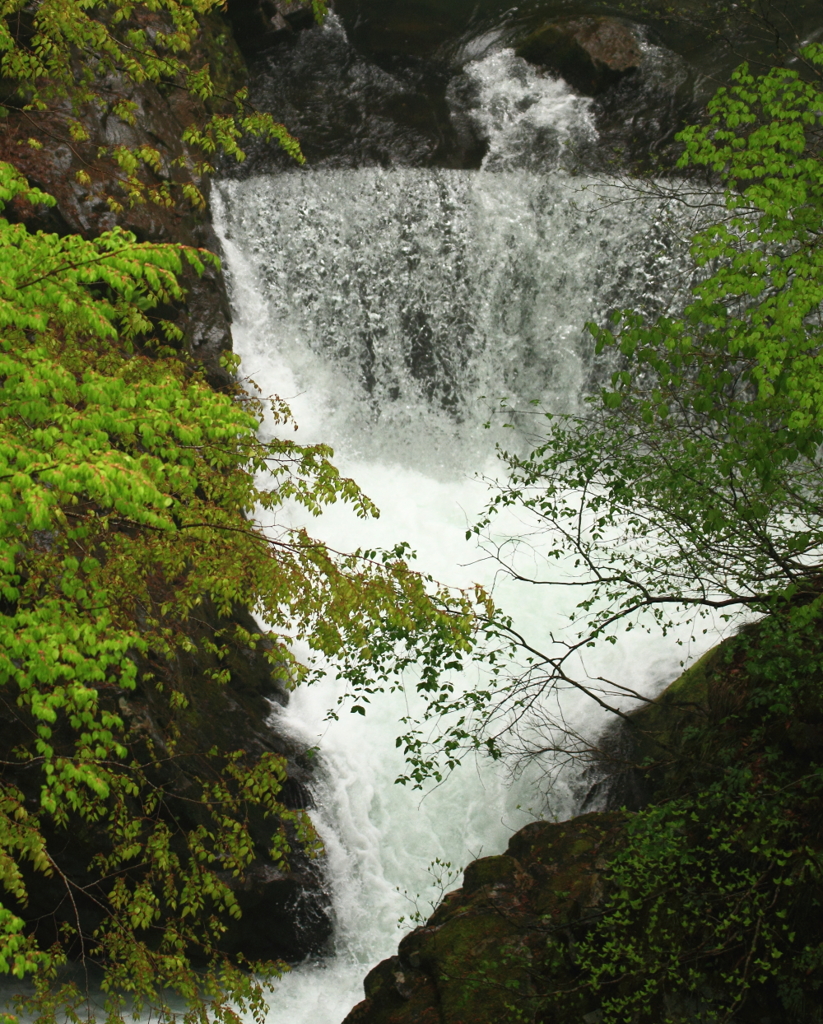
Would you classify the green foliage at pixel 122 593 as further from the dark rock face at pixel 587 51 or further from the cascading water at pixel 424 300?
the dark rock face at pixel 587 51

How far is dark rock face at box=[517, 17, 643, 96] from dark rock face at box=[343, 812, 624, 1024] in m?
12.6

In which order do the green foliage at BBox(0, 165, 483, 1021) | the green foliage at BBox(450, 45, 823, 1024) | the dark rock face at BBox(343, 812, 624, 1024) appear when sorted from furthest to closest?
1. the dark rock face at BBox(343, 812, 624, 1024)
2. the green foliage at BBox(450, 45, 823, 1024)
3. the green foliage at BBox(0, 165, 483, 1021)

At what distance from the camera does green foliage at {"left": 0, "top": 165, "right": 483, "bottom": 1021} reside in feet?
12.2

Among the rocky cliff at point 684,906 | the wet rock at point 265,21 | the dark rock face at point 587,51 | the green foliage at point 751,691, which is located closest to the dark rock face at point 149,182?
the wet rock at point 265,21

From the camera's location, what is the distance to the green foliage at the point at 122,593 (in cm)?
371

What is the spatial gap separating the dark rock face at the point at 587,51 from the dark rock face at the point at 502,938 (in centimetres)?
1260

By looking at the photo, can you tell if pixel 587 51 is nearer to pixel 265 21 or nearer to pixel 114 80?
pixel 265 21

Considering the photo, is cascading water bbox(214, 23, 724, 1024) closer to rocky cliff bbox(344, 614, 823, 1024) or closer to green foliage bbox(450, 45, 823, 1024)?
rocky cliff bbox(344, 614, 823, 1024)

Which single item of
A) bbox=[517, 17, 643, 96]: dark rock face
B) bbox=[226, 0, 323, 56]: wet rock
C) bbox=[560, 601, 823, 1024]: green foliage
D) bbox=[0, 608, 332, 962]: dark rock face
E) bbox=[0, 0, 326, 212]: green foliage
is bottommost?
bbox=[560, 601, 823, 1024]: green foliage

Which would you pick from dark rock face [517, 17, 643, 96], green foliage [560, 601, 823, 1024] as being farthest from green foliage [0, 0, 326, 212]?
green foliage [560, 601, 823, 1024]

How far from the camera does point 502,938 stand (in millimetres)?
6191

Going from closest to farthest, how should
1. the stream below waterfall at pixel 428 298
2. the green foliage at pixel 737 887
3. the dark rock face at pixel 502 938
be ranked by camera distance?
the green foliage at pixel 737 887, the dark rock face at pixel 502 938, the stream below waterfall at pixel 428 298

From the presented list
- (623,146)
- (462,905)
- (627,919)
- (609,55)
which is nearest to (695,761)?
(627,919)

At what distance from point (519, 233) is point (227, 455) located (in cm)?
868
